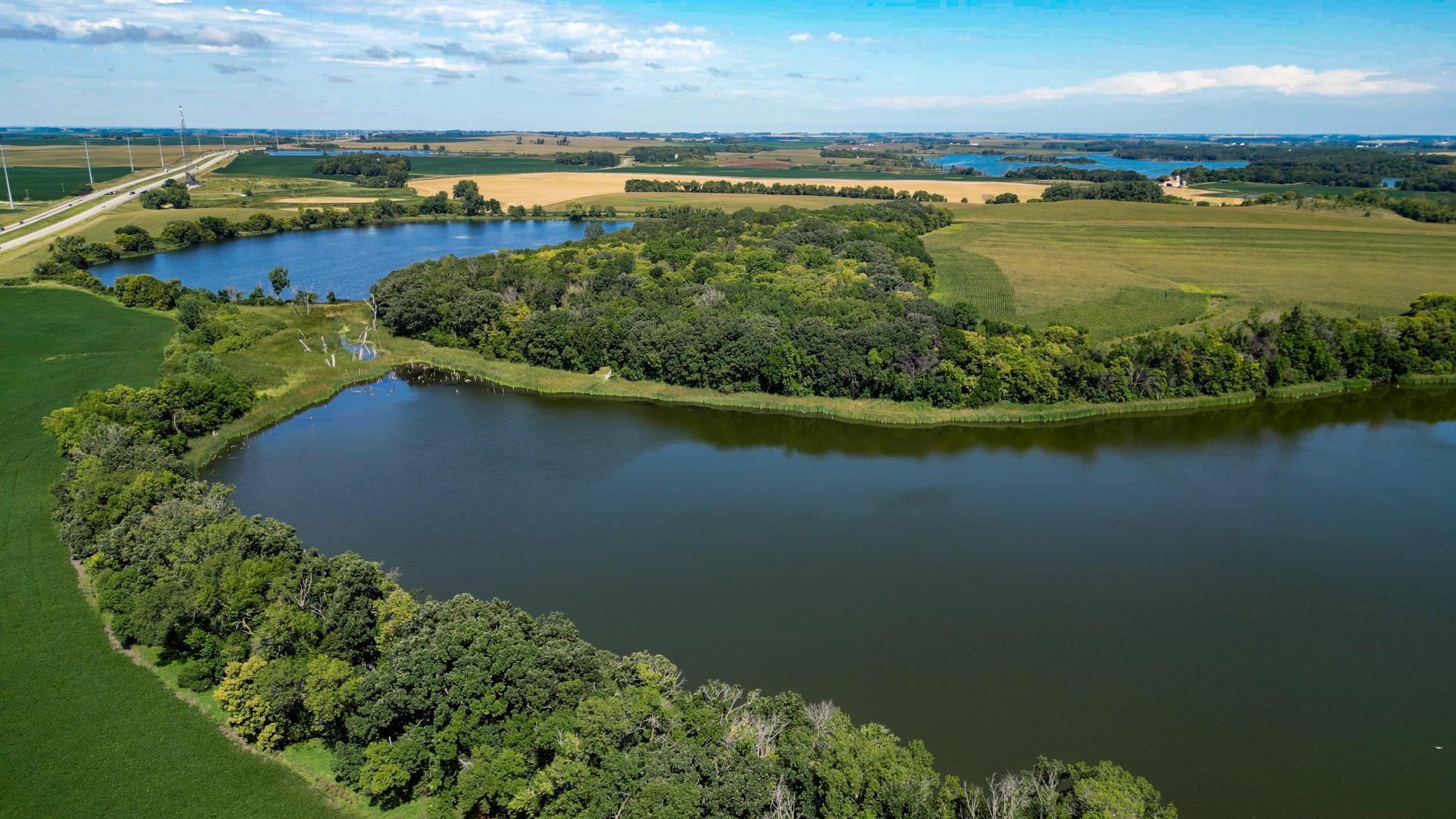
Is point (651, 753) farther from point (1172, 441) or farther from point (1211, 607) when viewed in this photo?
point (1172, 441)

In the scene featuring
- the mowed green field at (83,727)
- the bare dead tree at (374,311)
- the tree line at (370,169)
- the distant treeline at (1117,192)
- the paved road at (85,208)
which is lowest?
the mowed green field at (83,727)

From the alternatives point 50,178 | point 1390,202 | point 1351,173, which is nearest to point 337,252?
point 50,178

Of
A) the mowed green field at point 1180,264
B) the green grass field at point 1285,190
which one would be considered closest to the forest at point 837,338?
the mowed green field at point 1180,264

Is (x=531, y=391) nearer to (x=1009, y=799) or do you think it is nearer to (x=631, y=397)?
(x=631, y=397)

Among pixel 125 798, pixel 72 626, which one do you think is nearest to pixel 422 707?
pixel 125 798

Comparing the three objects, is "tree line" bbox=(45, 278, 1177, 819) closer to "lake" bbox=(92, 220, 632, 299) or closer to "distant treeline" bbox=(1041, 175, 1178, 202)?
"lake" bbox=(92, 220, 632, 299)

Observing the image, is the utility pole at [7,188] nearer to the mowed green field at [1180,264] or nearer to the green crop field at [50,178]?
the green crop field at [50,178]

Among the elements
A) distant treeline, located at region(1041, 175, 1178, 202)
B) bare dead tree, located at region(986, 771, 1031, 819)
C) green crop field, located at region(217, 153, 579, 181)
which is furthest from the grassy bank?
green crop field, located at region(217, 153, 579, 181)
